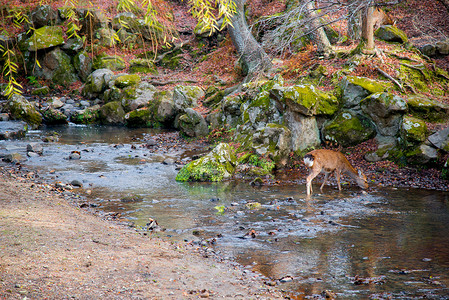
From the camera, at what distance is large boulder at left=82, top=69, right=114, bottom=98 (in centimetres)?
2573

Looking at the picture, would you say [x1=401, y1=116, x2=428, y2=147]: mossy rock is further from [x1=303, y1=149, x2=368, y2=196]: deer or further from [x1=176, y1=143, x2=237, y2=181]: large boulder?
[x1=176, y1=143, x2=237, y2=181]: large boulder

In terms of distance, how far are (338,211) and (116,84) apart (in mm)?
18946

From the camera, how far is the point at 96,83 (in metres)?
25.8

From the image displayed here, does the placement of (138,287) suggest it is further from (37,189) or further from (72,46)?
(72,46)

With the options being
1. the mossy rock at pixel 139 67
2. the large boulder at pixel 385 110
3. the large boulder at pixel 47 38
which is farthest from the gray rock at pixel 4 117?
the large boulder at pixel 385 110

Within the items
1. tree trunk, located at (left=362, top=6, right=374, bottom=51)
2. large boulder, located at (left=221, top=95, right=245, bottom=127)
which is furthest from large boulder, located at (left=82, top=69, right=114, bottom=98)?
tree trunk, located at (left=362, top=6, right=374, bottom=51)

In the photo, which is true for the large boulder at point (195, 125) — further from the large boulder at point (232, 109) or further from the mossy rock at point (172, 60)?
the mossy rock at point (172, 60)

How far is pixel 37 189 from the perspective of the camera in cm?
1041

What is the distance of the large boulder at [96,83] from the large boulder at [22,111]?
4.97 metres

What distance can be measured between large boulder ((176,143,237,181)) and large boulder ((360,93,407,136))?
18.5ft

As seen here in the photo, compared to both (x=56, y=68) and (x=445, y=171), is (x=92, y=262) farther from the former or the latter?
(x=56, y=68)

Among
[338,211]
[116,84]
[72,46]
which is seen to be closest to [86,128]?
[116,84]

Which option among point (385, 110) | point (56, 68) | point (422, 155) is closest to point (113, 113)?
point (56, 68)

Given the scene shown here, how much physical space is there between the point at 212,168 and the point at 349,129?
5.62m
